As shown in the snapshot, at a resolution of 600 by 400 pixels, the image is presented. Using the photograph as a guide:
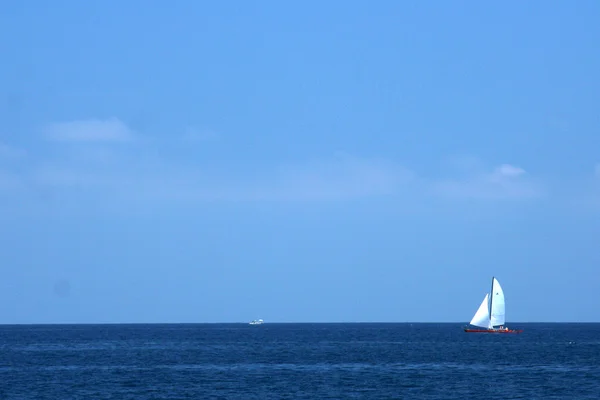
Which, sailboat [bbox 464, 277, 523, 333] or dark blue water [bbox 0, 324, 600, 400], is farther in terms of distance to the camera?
sailboat [bbox 464, 277, 523, 333]

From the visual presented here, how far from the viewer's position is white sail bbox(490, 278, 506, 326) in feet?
605

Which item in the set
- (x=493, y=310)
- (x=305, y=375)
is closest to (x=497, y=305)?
(x=493, y=310)

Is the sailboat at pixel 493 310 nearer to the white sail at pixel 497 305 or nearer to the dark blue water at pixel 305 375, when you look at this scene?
the white sail at pixel 497 305

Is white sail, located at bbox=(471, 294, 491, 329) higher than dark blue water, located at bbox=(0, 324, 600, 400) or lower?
higher

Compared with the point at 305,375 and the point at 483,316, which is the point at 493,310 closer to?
the point at 483,316

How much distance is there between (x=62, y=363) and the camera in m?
113

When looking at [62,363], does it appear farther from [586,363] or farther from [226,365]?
[586,363]

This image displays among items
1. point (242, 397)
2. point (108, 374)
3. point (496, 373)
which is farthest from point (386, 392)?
point (108, 374)

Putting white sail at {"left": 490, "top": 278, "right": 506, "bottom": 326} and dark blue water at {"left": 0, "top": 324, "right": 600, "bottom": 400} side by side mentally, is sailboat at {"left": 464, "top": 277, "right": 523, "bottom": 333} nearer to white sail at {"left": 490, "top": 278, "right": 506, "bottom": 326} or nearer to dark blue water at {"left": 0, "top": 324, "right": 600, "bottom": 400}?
white sail at {"left": 490, "top": 278, "right": 506, "bottom": 326}

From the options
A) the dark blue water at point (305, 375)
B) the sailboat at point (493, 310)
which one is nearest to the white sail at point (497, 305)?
the sailboat at point (493, 310)

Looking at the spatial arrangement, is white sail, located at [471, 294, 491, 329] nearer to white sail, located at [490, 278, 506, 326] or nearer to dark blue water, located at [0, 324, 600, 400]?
white sail, located at [490, 278, 506, 326]

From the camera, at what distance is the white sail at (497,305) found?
18438 centimetres

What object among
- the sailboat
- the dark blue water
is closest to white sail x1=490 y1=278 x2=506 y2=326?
the sailboat

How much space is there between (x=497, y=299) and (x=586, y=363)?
76.7 metres
